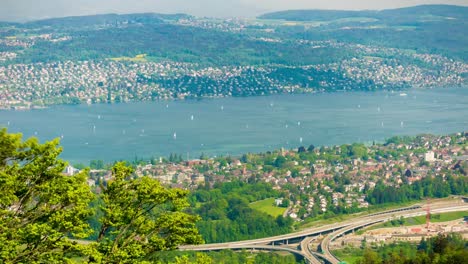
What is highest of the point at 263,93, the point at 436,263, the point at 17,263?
the point at 17,263

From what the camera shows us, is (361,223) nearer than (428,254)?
No

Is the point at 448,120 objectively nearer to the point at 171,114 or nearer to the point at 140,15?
the point at 171,114

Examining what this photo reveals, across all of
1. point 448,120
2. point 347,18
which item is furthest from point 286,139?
point 347,18

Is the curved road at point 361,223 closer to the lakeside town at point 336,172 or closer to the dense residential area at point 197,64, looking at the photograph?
the lakeside town at point 336,172

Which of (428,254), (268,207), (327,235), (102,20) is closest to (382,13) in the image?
(102,20)

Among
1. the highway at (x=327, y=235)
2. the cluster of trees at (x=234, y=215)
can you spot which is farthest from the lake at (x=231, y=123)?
the highway at (x=327, y=235)

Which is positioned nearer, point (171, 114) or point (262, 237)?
point (262, 237)

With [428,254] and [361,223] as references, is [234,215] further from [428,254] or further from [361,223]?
[428,254]

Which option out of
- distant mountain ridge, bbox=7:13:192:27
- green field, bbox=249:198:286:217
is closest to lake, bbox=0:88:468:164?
green field, bbox=249:198:286:217
